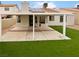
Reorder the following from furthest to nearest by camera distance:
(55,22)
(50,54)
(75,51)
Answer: (55,22) → (75,51) → (50,54)

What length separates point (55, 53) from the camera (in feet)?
33.9

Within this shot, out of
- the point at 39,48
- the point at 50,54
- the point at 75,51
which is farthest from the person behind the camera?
the point at 39,48

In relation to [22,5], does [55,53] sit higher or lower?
lower

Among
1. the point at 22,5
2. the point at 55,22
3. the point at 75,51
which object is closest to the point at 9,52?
the point at 75,51

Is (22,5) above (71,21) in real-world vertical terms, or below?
above

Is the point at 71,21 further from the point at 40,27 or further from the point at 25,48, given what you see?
the point at 25,48

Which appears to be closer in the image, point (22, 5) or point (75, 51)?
point (75, 51)

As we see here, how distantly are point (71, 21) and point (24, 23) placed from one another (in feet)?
40.3

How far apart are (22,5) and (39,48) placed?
11.9m

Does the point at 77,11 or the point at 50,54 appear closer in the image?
the point at 50,54

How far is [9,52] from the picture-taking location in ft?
34.7

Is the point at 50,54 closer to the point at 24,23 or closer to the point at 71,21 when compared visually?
the point at 24,23

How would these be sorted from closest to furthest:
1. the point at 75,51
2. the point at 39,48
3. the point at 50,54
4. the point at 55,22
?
the point at 50,54 < the point at 75,51 < the point at 39,48 < the point at 55,22

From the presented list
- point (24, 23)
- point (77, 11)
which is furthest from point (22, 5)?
point (77, 11)
